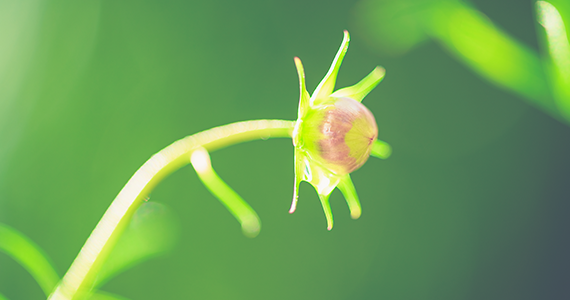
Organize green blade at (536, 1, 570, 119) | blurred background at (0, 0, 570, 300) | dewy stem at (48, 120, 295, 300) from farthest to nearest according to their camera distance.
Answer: blurred background at (0, 0, 570, 300)
green blade at (536, 1, 570, 119)
dewy stem at (48, 120, 295, 300)

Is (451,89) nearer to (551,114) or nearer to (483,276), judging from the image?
(551,114)

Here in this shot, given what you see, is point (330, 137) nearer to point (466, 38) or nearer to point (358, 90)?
point (358, 90)

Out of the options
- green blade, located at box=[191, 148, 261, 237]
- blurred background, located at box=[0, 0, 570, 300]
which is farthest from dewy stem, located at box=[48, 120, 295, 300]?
blurred background, located at box=[0, 0, 570, 300]

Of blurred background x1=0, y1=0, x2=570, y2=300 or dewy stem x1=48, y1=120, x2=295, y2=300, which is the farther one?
blurred background x1=0, y1=0, x2=570, y2=300

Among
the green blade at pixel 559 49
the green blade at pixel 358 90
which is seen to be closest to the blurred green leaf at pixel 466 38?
the green blade at pixel 559 49

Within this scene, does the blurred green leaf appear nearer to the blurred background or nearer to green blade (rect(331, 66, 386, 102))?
the blurred background

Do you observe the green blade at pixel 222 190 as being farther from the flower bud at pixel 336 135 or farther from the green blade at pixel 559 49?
the green blade at pixel 559 49

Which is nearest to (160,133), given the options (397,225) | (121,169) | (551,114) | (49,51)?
(121,169)
